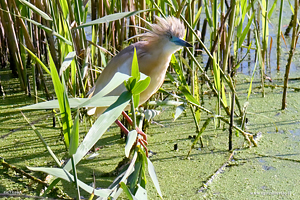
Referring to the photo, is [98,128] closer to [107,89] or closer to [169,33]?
[107,89]

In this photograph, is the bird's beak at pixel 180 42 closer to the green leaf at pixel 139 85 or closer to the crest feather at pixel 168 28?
the crest feather at pixel 168 28

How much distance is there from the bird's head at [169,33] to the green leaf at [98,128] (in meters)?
1.06

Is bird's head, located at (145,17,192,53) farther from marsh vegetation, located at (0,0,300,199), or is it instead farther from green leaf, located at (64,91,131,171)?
green leaf, located at (64,91,131,171)

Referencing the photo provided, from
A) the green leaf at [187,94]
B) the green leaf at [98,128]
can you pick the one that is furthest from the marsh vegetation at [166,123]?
the green leaf at [98,128]

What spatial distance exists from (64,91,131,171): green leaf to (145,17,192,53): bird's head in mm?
1057

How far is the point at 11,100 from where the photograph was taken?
2.99 m

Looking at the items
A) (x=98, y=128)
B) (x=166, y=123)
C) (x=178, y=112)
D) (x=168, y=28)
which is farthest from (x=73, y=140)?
(x=166, y=123)

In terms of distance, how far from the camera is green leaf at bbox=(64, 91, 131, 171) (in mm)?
876

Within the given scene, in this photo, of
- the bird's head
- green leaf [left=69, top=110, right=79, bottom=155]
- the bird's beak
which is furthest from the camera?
the bird's head

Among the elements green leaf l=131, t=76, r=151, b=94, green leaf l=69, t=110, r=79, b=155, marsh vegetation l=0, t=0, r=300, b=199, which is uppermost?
green leaf l=131, t=76, r=151, b=94

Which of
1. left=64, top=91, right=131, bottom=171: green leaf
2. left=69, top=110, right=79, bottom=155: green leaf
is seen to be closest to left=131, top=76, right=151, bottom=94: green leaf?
left=64, top=91, right=131, bottom=171: green leaf

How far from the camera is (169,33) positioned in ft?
6.57

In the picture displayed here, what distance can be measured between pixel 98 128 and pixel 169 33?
48.0 inches

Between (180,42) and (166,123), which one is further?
(166,123)
